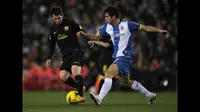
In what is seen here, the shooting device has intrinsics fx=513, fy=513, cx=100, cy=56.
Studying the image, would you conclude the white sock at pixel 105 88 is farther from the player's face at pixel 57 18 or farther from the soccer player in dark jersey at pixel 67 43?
the player's face at pixel 57 18

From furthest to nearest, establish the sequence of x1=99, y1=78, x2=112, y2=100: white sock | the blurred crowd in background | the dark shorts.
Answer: the blurred crowd in background < the dark shorts < x1=99, y1=78, x2=112, y2=100: white sock

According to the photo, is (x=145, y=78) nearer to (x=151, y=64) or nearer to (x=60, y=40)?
(x=151, y=64)

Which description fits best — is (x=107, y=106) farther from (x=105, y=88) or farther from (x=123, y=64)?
(x=123, y=64)

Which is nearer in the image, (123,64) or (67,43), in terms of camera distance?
(123,64)

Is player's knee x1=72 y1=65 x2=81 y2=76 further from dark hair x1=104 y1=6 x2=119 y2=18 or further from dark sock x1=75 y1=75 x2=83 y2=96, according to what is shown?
dark hair x1=104 y1=6 x2=119 y2=18

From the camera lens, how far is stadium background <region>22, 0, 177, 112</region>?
15992 millimetres

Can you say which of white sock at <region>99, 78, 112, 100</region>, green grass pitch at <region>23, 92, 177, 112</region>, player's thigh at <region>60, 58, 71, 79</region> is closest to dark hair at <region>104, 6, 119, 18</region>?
white sock at <region>99, 78, 112, 100</region>

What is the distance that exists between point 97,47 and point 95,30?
75.0 inches

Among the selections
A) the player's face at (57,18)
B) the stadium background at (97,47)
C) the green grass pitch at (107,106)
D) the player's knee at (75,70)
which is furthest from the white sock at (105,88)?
the stadium background at (97,47)

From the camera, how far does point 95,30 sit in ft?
59.6

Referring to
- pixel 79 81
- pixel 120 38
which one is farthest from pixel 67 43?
pixel 120 38

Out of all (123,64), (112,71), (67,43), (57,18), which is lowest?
(112,71)
